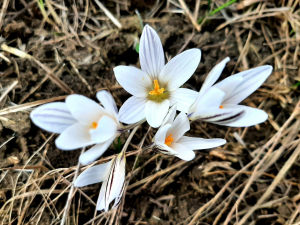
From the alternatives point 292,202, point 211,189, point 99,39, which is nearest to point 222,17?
point 99,39

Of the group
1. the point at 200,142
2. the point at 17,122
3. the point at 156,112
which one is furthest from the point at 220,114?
the point at 17,122

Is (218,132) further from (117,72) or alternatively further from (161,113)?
(117,72)

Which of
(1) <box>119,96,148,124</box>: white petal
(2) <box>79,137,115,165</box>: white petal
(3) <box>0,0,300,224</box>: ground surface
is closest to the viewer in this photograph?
(2) <box>79,137,115,165</box>: white petal

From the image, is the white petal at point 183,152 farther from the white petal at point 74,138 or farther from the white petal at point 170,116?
the white petal at point 74,138

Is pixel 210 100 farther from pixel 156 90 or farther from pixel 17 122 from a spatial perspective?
pixel 17 122

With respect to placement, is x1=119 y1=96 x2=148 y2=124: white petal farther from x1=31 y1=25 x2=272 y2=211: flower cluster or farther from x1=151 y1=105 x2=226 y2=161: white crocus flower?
x1=151 y1=105 x2=226 y2=161: white crocus flower

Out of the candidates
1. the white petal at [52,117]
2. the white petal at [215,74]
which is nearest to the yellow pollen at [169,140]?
the white petal at [215,74]

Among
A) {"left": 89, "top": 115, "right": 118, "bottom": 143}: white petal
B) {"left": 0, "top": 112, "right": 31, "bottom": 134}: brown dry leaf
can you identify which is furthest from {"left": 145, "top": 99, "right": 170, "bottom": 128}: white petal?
{"left": 0, "top": 112, "right": 31, "bottom": 134}: brown dry leaf
